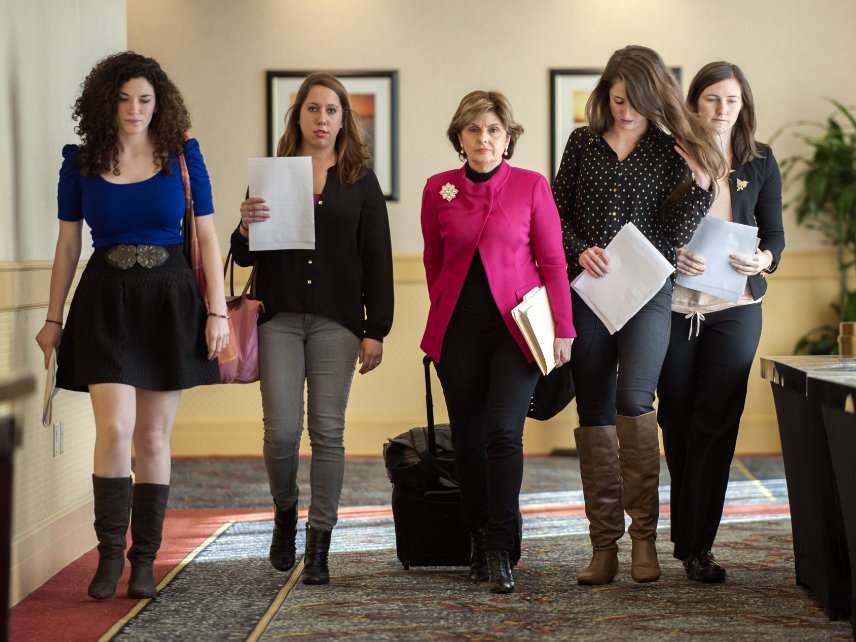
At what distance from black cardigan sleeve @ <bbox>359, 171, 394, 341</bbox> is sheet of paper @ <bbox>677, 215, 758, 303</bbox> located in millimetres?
822

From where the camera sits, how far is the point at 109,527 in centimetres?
302

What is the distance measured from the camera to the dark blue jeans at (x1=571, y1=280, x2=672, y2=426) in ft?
10.0

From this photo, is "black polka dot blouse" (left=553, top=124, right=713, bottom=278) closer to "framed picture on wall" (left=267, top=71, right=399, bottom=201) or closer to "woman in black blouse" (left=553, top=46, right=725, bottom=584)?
"woman in black blouse" (left=553, top=46, right=725, bottom=584)

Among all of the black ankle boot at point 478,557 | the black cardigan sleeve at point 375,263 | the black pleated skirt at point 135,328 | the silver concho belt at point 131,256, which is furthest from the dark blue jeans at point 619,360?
the silver concho belt at point 131,256

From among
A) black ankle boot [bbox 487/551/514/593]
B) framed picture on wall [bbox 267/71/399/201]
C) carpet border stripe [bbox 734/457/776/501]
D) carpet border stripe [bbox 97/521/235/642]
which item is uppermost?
framed picture on wall [bbox 267/71/399/201]

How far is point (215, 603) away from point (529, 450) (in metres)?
3.45

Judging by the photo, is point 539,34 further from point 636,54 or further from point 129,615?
point 129,615

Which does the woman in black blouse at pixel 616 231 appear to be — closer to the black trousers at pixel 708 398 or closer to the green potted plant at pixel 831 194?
the black trousers at pixel 708 398

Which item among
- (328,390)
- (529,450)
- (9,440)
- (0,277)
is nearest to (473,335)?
Answer: (328,390)

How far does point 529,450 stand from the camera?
6.29m

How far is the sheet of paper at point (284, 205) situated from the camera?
3.13 m

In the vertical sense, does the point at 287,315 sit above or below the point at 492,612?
above

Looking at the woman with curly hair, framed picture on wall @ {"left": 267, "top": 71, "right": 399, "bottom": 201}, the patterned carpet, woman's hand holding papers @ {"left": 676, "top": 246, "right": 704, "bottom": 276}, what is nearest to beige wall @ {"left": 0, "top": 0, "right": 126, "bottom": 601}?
the woman with curly hair

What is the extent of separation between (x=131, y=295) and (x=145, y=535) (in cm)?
65
